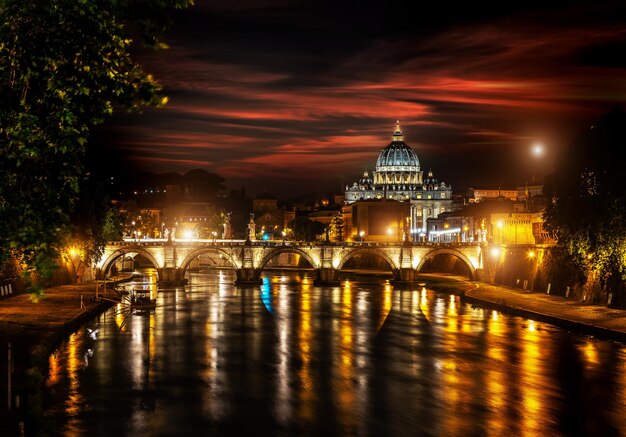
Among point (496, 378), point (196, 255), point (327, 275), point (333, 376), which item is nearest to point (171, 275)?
point (196, 255)

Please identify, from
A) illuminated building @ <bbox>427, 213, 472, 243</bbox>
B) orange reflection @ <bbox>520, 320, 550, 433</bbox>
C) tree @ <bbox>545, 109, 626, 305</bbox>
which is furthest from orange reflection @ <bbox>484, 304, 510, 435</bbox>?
illuminated building @ <bbox>427, 213, 472, 243</bbox>

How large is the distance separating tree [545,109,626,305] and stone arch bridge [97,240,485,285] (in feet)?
118

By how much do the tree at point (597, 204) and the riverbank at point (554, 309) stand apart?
2.48 m

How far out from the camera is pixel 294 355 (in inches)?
1547

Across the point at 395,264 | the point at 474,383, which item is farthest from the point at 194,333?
the point at 395,264

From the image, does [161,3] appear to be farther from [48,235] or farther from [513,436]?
[513,436]

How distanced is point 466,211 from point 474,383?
12835 cm

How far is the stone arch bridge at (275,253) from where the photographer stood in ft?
281

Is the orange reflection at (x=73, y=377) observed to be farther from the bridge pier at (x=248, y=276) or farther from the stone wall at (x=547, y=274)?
the bridge pier at (x=248, y=276)

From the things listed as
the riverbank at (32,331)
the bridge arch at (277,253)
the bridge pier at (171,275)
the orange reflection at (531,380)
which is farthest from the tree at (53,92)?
the bridge arch at (277,253)

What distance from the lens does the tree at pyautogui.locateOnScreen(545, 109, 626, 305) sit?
46750 mm

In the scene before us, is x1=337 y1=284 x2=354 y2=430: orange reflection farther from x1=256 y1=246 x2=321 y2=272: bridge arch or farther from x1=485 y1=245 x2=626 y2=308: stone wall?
x1=256 y1=246 x2=321 y2=272: bridge arch

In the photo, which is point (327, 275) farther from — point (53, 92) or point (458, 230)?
point (53, 92)

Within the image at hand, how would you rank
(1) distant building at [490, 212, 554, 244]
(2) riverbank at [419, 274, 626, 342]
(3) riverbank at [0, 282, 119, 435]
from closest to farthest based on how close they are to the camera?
(3) riverbank at [0, 282, 119, 435], (2) riverbank at [419, 274, 626, 342], (1) distant building at [490, 212, 554, 244]
